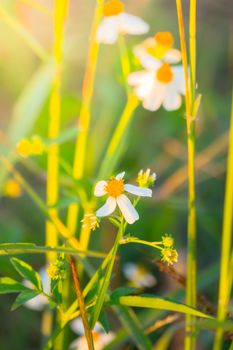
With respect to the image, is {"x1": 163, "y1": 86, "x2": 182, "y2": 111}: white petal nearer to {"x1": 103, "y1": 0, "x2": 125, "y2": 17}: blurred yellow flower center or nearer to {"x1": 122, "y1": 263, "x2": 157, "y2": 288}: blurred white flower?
{"x1": 103, "y1": 0, "x2": 125, "y2": 17}: blurred yellow flower center

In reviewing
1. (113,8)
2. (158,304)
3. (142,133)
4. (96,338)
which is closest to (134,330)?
(158,304)

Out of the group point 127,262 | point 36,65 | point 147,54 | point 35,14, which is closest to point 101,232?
Result: point 127,262

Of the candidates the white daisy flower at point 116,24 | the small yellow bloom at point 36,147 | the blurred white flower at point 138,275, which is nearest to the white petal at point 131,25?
the white daisy flower at point 116,24

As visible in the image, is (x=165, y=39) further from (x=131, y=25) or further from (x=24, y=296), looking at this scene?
(x=24, y=296)

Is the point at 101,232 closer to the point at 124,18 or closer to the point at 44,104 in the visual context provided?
the point at 44,104

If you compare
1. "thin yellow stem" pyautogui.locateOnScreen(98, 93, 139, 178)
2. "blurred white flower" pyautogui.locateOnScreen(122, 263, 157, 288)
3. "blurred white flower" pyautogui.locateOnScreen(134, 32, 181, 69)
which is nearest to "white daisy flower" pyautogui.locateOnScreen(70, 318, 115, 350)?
"blurred white flower" pyautogui.locateOnScreen(122, 263, 157, 288)

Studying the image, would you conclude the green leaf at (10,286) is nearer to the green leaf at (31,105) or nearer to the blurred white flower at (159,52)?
the blurred white flower at (159,52)
